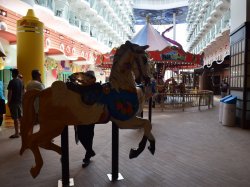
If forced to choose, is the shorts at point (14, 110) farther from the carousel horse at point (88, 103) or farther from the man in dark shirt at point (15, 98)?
the carousel horse at point (88, 103)

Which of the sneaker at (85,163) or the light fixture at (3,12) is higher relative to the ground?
the light fixture at (3,12)

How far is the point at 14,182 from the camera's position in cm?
369

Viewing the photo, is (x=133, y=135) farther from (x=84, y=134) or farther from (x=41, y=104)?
(x=41, y=104)

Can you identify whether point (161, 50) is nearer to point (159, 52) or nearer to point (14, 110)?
point (159, 52)

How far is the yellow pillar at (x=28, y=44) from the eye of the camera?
27.4 ft

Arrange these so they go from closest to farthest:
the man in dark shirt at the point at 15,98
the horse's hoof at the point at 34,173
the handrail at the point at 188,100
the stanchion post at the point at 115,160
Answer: the horse's hoof at the point at 34,173 → the stanchion post at the point at 115,160 → the man in dark shirt at the point at 15,98 → the handrail at the point at 188,100

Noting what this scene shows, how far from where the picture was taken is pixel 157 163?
4.51 metres

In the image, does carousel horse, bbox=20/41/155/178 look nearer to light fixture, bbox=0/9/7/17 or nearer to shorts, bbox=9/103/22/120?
shorts, bbox=9/103/22/120

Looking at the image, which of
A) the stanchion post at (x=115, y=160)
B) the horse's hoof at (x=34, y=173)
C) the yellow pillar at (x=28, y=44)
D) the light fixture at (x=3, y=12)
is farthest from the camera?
the light fixture at (x=3, y=12)

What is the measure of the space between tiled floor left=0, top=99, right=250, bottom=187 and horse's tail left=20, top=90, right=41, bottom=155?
0.78 metres

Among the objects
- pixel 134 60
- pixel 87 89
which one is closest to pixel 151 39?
pixel 134 60

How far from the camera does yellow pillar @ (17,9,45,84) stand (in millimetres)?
8344

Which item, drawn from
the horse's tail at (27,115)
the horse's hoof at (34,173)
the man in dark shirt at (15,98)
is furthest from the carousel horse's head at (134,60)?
the man in dark shirt at (15,98)

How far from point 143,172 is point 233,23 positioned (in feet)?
23.3
